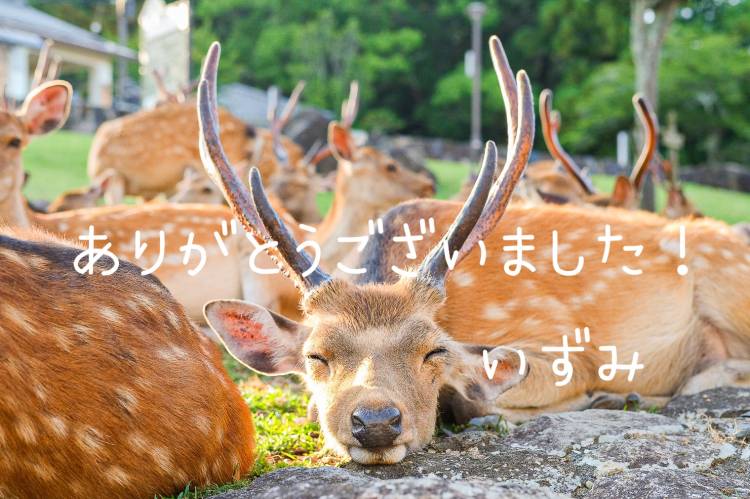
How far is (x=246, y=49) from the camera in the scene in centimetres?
3572

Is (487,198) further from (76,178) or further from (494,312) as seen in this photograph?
(76,178)

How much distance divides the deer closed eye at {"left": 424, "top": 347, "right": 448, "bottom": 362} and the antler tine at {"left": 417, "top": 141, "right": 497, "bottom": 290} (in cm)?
24

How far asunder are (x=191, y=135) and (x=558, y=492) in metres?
8.85

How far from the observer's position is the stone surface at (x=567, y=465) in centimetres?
210

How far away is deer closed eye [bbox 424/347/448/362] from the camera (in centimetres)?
279

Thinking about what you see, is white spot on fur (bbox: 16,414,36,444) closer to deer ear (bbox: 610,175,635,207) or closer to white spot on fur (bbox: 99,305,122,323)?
white spot on fur (bbox: 99,305,122,323)

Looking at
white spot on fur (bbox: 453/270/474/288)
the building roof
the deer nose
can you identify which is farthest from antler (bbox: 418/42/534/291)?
the building roof

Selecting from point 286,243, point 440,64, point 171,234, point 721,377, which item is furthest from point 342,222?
point 440,64

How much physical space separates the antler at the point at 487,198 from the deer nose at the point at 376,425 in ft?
2.18

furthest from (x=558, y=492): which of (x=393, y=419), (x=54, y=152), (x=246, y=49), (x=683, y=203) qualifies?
(x=246, y=49)

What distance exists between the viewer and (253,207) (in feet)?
10.1

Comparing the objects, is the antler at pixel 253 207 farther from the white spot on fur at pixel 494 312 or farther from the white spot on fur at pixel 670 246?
the white spot on fur at pixel 670 246

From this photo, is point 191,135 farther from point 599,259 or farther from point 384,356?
point 384,356

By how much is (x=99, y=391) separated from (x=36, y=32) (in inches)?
1111
